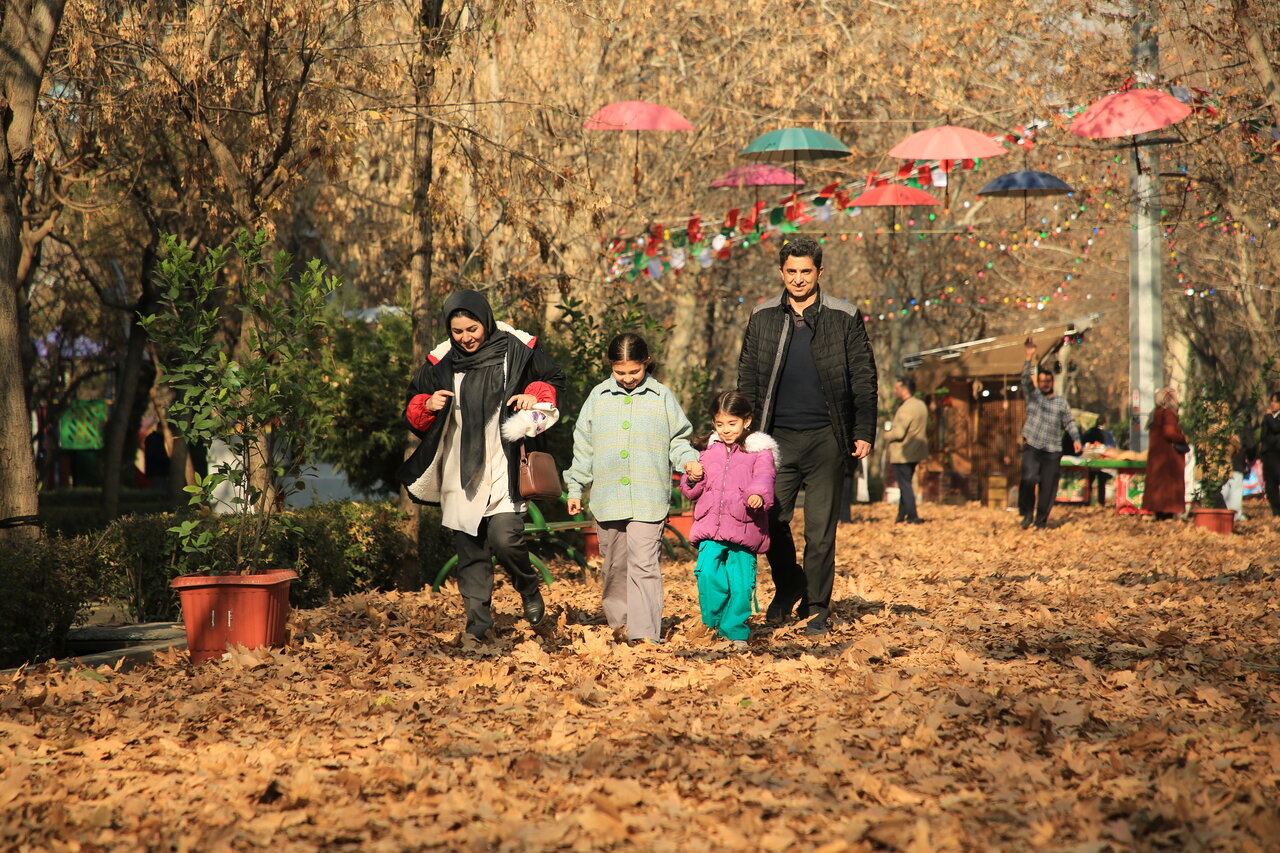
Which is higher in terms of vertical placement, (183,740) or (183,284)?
(183,284)

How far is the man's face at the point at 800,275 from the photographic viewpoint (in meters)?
7.38

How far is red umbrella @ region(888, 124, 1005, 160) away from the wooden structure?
7334 millimetres

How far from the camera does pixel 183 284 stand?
6977mm

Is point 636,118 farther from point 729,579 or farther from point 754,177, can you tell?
point 729,579

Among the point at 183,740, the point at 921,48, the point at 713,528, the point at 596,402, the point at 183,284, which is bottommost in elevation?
the point at 183,740

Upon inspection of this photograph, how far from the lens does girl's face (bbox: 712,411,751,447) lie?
7.07 meters

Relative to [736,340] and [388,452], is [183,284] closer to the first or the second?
[388,452]

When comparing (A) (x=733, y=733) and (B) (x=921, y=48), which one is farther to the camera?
(B) (x=921, y=48)

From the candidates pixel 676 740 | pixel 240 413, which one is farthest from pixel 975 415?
pixel 676 740

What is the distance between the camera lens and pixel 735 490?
7.08m

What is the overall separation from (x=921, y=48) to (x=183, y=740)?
15897 mm

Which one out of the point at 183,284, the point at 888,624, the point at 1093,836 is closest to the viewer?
the point at 1093,836

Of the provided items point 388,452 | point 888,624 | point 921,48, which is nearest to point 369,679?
point 888,624

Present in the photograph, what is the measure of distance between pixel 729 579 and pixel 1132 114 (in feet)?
23.8
